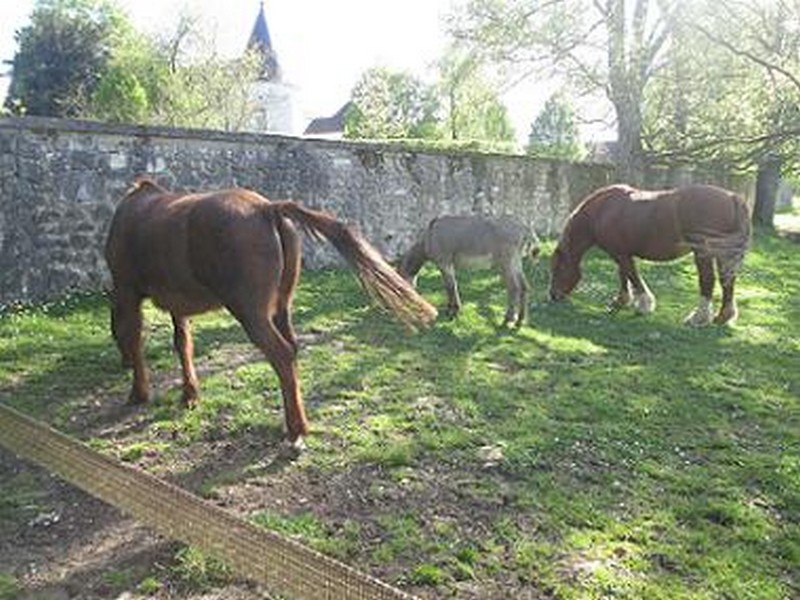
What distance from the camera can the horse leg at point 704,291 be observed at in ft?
34.6

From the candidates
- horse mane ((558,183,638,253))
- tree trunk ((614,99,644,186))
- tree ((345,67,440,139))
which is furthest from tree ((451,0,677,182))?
tree ((345,67,440,139))

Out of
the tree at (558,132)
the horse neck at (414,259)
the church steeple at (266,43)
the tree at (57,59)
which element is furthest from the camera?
the church steeple at (266,43)

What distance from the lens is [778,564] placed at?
4223 mm

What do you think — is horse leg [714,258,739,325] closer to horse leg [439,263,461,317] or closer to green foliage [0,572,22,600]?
horse leg [439,263,461,317]

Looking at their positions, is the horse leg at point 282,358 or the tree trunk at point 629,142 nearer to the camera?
the horse leg at point 282,358

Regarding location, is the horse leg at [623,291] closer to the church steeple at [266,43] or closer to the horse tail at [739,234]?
the horse tail at [739,234]

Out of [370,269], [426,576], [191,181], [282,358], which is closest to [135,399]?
[282,358]

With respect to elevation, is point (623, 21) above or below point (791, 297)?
above

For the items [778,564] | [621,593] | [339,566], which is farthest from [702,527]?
[339,566]

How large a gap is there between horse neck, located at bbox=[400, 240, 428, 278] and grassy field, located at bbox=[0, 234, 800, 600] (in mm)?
948

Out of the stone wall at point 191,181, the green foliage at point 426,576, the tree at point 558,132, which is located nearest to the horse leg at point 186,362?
the green foliage at point 426,576

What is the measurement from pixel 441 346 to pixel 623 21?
540 inches

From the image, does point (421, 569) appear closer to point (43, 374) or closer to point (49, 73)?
point (43, 374)

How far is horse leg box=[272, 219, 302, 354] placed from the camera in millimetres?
5625
